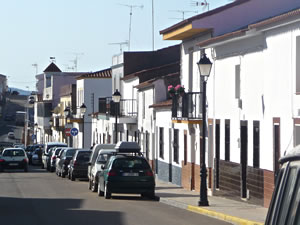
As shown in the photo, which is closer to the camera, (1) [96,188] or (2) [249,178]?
(2) [249,178]

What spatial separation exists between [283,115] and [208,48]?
864 cm

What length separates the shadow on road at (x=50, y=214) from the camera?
18.3 m

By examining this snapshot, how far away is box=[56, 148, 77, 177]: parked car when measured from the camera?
4259 centimetres

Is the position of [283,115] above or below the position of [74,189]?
above

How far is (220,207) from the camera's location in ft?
71.9

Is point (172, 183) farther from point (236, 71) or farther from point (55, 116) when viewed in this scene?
point (55, 116)

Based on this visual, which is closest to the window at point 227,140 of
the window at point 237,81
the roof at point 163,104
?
the window at point 237,81

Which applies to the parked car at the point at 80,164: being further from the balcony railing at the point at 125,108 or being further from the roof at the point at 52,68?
the roof at the point at 52,68

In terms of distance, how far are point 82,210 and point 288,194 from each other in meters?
17.2

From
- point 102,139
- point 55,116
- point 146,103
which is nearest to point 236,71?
point 146,103

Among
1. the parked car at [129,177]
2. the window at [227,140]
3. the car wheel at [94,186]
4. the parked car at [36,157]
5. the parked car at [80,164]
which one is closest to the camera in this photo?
the window at [227,140]

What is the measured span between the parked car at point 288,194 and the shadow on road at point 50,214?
1299cm

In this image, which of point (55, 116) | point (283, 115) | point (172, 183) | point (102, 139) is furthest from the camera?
point (55, 116)

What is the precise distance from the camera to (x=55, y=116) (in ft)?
298
